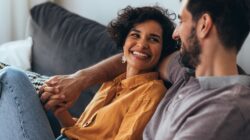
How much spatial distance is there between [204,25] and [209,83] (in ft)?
0.54

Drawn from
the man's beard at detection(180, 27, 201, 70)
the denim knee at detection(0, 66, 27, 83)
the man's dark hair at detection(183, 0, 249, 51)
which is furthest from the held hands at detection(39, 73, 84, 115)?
the man's dark hair at detection(183, 0, 249, 51)

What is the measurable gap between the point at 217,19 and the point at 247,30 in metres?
0.10

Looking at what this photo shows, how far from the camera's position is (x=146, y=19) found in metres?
1.66

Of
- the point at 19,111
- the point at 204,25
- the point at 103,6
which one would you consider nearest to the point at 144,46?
the point at 204,25

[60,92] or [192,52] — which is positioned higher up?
[192,52]

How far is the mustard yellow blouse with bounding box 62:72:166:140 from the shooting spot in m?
1.44

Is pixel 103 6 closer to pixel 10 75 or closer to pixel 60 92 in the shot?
pixel 60 92

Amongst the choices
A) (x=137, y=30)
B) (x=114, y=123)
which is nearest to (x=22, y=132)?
(x=114, y=123)

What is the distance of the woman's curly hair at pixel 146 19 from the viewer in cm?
167

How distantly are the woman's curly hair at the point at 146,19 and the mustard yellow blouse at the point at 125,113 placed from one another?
0.14m

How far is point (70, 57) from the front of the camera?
7.10 ft

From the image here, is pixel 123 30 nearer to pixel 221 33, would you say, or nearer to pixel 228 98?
pixel 221 33

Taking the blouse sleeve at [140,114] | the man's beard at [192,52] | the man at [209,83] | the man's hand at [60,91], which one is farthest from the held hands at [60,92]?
the man's beard at [192,52]

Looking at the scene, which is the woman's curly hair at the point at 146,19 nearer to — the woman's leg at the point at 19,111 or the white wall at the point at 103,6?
the white wall at the point at 103,6
